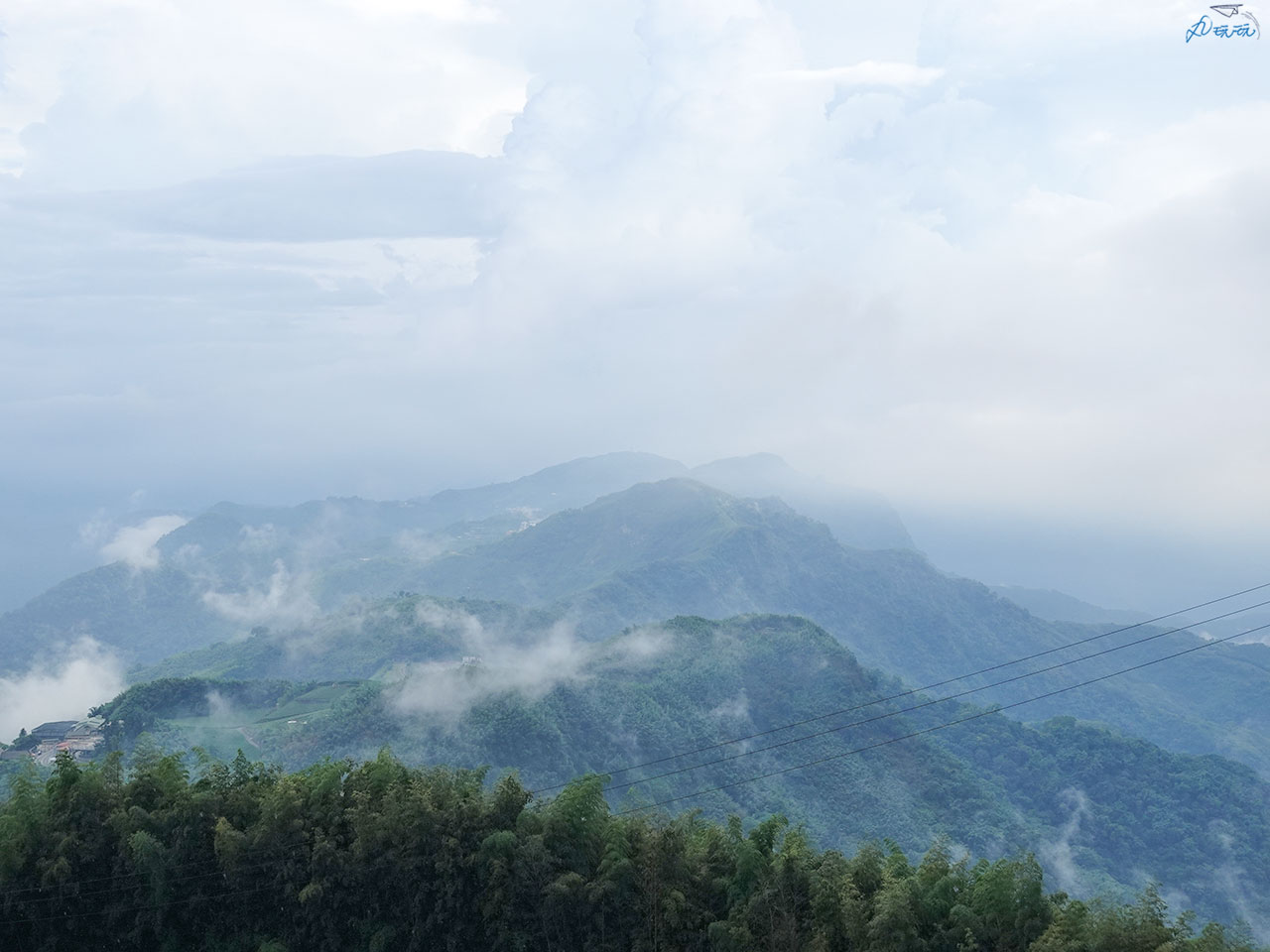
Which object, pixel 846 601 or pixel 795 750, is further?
pixel 846 601

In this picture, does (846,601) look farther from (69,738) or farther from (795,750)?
(69,738)

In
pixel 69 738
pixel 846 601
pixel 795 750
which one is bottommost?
pixel 846 601

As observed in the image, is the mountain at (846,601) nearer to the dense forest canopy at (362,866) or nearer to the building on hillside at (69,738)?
the building on hillside at (69,738)

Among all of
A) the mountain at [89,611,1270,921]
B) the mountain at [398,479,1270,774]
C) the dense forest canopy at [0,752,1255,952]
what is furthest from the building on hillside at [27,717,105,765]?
the mountain at [398,479,1270,774]

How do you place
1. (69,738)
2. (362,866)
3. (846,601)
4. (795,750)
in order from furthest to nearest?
(846,601), (795,750), (69,738), (362,866)

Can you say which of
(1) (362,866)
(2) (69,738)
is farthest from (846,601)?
(1) (362,866)
